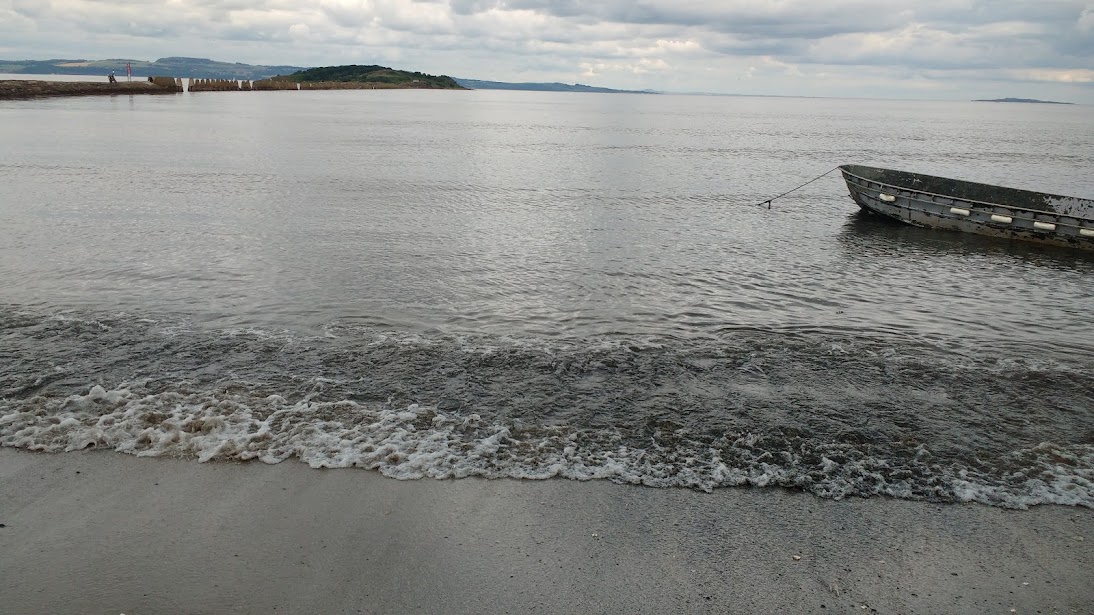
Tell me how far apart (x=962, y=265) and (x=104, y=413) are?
2097 centimetres

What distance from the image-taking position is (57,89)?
99000mm

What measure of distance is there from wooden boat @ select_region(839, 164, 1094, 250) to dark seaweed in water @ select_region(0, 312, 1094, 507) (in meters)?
12.4

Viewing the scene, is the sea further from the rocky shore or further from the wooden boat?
the rocky shore

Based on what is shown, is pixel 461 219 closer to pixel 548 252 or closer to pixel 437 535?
pixel 548 252

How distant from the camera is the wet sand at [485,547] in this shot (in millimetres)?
5707

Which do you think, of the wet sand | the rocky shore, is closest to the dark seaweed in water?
the wet sand

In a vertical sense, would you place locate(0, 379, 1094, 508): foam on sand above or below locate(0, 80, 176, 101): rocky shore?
below

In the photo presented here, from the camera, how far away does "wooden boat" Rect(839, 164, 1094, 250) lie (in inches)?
853

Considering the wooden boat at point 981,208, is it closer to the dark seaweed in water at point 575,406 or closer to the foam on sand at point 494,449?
the dark seaweed in water at point 575,406

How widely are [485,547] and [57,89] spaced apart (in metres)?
120

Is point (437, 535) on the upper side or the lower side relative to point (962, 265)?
lower

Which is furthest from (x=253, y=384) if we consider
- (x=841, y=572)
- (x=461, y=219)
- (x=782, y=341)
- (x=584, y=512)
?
(x=461, y=219)

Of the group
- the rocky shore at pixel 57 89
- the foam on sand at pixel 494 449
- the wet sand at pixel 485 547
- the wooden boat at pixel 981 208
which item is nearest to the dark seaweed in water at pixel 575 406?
the foam on sand at pixel 494 449

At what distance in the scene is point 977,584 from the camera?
602 cm
